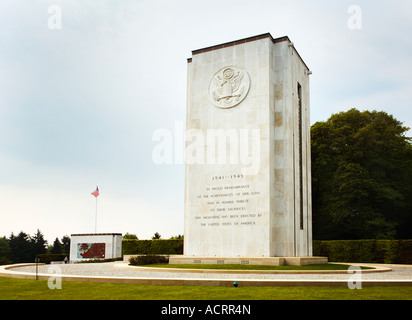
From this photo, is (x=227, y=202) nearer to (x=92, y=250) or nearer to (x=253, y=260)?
(x=253, y=260)

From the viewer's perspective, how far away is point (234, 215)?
26.3 meters

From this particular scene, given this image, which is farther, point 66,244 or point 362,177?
point 66,244

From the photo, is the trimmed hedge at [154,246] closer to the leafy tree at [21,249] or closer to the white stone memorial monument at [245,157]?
the white stone memorial monument at [245,157]

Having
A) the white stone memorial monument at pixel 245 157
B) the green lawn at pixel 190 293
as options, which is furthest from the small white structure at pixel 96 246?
the green lawn at pixel 190 293

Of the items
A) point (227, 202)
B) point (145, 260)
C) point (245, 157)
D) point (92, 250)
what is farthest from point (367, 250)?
point (92, 250)

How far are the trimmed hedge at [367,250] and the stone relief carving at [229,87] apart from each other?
52.5 ft

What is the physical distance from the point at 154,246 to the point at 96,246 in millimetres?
7784

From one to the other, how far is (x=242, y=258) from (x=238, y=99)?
10234mm

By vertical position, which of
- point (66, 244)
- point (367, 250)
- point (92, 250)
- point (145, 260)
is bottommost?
point (66, 244)

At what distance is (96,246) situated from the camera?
45.3 meters

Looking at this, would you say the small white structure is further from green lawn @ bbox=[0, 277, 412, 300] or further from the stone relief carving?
green lawn @ bbox=[0, 277, 412, 300]

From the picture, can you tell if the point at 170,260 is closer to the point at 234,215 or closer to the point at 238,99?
the point at 234,215

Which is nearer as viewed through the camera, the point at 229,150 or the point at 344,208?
the point at 229,150
